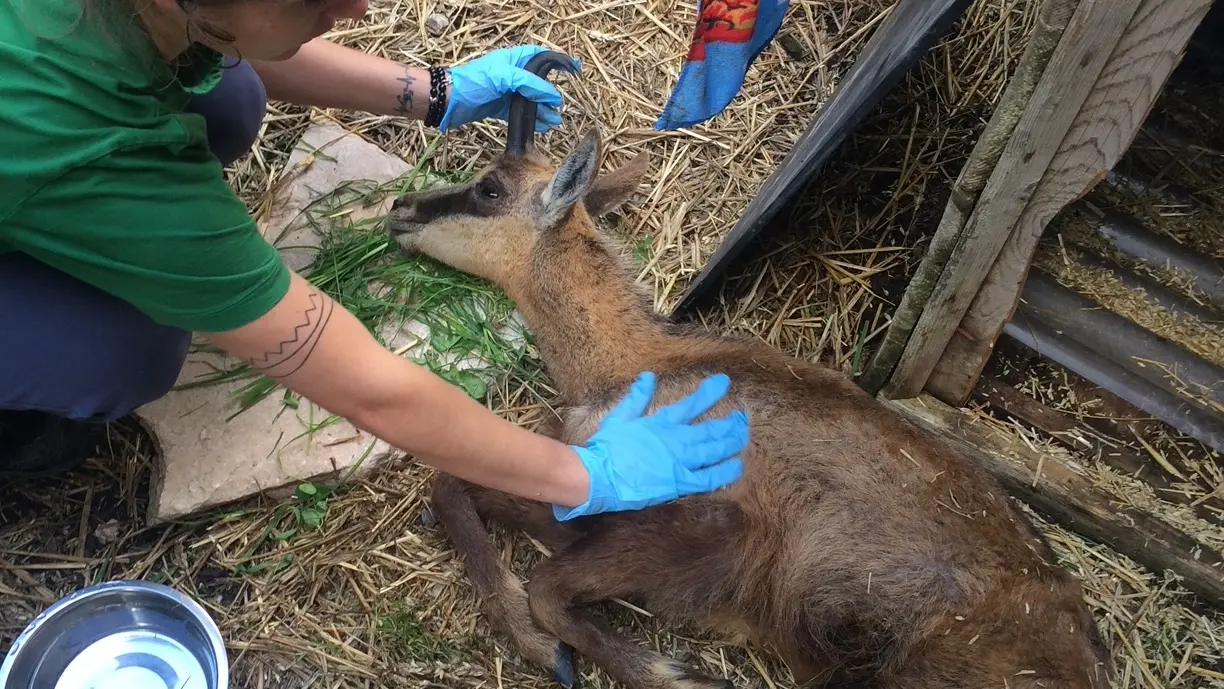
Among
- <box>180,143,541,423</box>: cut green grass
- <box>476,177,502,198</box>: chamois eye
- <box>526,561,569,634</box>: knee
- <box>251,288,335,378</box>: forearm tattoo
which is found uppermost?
<box>251,288,335,378</box>: forearm tattoo

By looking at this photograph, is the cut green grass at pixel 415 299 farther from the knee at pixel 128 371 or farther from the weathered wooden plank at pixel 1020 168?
the weathered wooden plank at pixel 1020 168

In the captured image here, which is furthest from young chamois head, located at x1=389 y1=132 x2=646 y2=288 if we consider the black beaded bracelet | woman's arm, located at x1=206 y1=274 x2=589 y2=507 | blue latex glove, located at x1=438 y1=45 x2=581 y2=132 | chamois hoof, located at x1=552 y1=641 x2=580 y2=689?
chamois hoof, located at x1=552 y1=641 x2=580 y2=689

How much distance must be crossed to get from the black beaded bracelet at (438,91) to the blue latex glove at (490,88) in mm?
26

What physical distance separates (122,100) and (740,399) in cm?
232

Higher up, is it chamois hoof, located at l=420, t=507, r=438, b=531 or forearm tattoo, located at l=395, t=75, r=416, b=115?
forearm tattoo, located at l=395, t=75, r=416, b=115

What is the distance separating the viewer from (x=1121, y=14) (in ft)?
7.97

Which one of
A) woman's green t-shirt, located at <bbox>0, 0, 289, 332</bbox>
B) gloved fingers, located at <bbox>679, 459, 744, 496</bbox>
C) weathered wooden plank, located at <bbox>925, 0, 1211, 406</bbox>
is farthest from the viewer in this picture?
gloved fingers, located at <bbox>679, 459, 744, 496</bbox>

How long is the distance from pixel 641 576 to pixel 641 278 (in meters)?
1.58

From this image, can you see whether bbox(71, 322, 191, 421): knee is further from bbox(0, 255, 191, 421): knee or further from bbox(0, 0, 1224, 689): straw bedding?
bbox(0, 0, 1224, 689): straw bedding

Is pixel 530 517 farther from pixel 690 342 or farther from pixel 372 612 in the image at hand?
pixel 690 342

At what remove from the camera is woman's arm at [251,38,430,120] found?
391cm

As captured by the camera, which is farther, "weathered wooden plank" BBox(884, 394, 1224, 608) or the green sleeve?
"weathered wooden plank" BBox(884, 394, 1224, 608)

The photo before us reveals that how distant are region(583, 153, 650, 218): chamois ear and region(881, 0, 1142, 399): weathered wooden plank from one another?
1.53 meters

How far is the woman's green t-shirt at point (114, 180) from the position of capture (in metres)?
2.02
